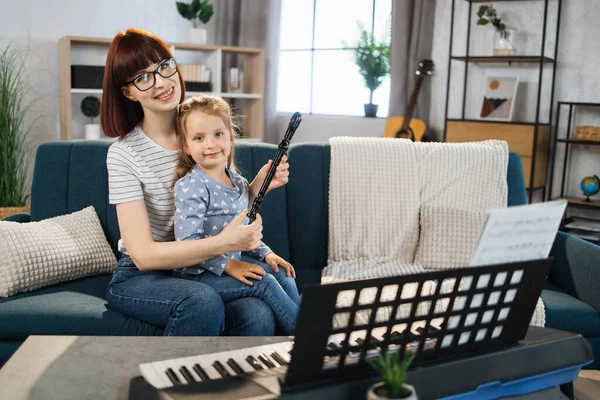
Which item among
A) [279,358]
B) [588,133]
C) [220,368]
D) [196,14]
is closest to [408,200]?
[279,358]

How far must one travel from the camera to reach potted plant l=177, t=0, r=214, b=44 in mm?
5316

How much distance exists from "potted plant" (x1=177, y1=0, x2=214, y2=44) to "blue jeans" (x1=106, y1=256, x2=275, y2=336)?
3.86 meters

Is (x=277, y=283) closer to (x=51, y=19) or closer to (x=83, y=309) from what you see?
(x=83, y=309)

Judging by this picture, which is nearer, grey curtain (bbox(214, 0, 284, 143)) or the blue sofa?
the blue sofa

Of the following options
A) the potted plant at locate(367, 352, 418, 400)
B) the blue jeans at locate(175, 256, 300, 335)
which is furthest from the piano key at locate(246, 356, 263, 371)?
the blue jeans at locate(175, 256, 300, 335)

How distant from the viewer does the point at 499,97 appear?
4488 mm

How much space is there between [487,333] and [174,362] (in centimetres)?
48

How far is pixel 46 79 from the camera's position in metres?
4.94

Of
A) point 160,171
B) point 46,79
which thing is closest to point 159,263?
point 160,171

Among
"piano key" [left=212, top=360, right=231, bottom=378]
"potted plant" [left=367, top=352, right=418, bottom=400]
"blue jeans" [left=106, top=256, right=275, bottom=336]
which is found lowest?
"blue jeans" [left=106, top=256, right=275, bottom=336]

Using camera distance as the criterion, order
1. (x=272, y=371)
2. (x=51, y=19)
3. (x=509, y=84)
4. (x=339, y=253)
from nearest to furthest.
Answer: (x=272, y=371) → (x=339, y=253) → (x=509, y=84) → (x=51, y=19)

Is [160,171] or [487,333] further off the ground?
[160,171]

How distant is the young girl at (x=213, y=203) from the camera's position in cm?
181

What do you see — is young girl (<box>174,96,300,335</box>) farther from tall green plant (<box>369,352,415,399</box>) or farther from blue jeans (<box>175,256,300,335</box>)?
tall green plant (<box>369,352,415,399</box>)
